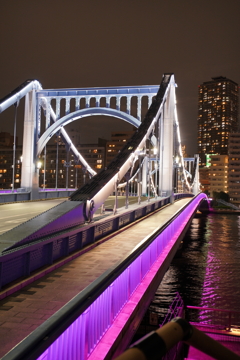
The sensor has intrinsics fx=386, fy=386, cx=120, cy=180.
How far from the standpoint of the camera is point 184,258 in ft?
103

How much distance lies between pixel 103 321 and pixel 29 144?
81.8ft

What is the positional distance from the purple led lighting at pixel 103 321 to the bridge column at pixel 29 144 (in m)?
20.9

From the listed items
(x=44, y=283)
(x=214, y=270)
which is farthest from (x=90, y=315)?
(x=214, y=270)

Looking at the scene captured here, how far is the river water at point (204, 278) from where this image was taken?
19.0 meters

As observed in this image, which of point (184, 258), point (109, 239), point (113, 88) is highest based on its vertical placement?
point (113, 88)

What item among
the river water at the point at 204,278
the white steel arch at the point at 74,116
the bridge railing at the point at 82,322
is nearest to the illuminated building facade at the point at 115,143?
the river water at the point at 204,278

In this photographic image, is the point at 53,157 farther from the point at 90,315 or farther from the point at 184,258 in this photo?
the point at 90,315

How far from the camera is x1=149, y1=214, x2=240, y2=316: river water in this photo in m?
19.0

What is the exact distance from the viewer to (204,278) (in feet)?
78.4

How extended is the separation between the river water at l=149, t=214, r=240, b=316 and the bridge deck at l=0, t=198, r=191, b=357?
8041mm

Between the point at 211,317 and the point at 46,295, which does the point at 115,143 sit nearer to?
the point at 211,317

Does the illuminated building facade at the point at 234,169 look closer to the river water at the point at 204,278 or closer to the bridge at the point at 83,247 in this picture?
the river water at the point at 204,278

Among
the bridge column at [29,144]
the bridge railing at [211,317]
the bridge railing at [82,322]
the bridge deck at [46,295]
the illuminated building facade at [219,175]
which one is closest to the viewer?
the bridge railing at [82,322]

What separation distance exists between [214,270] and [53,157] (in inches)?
4104
